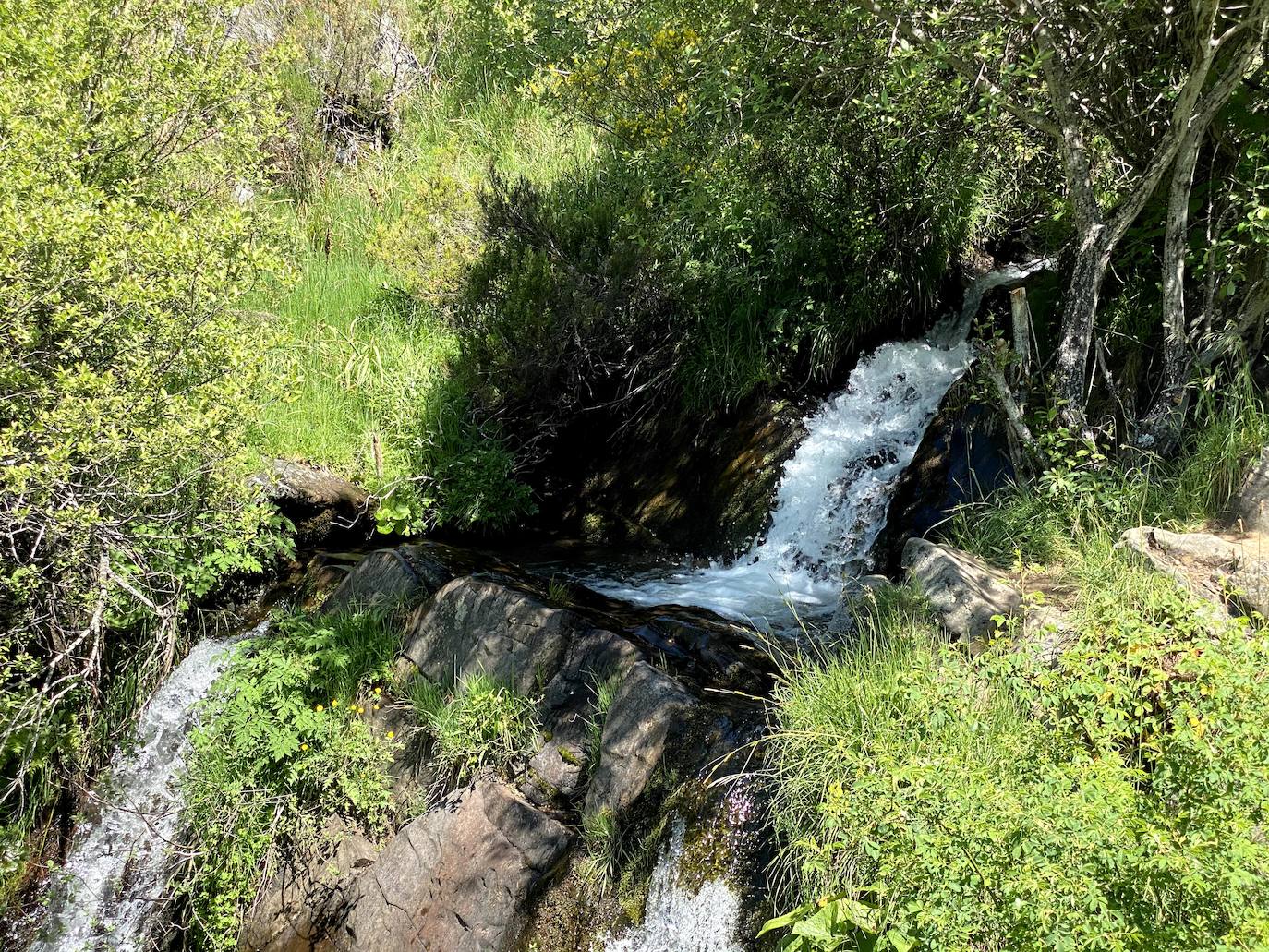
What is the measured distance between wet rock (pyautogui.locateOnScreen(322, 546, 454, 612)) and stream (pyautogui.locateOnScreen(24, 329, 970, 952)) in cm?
79

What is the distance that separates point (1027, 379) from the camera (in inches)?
233

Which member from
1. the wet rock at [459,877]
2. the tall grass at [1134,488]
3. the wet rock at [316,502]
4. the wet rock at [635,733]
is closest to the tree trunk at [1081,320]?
the tall grass at [1134,488]

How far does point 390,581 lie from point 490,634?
3.40 ft

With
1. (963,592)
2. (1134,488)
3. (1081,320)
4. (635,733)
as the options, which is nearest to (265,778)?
(635,733)

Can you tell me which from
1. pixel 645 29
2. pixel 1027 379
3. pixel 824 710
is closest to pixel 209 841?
pixel 824 710

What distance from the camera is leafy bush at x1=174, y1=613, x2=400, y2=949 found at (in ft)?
17.4

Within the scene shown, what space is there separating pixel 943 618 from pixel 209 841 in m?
4.01

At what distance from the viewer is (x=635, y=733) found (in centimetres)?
467

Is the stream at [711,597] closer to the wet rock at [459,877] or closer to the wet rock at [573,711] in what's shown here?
the wet rock at [459,877]

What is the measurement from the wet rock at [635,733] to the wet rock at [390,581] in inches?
68.9

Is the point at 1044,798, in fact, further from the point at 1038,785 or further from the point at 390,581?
the point at 390,581

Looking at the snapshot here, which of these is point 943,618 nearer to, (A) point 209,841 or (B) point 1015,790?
(B) point 1015,790

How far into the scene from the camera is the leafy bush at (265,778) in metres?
5.30

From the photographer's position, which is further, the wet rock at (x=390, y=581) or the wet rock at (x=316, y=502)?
the wet rock at (x=316, y=502)
